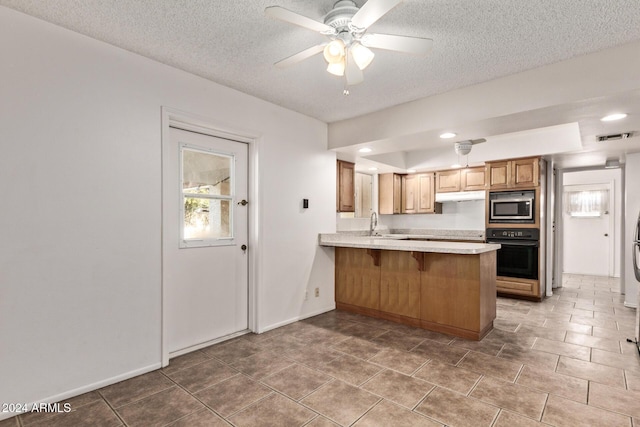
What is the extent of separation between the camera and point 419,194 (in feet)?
20.6

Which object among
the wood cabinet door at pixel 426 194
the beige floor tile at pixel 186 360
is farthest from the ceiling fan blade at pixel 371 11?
the wood cabinet door at pixel 426 194

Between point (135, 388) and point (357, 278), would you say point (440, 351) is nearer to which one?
point (357, 278)

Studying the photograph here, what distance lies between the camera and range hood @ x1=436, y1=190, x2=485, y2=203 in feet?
18.1

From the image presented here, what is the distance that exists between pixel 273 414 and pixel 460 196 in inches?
189

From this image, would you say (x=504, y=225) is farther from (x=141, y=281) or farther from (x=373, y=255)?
(x=141, y=281)

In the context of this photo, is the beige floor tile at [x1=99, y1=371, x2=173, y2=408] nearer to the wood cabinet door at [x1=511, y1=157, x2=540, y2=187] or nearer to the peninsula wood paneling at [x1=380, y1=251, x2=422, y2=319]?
the peninsula wood paneling at [x1=380, y1=251, x2=422, y2=319]

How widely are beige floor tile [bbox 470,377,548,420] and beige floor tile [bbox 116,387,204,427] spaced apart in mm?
1938

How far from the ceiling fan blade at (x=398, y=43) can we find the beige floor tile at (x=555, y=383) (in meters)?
2.46

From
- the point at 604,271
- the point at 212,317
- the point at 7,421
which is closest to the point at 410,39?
the point at 212,317

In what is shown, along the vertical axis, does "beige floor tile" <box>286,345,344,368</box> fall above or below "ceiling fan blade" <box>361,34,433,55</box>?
below

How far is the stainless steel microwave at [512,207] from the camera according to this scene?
4.88 metres

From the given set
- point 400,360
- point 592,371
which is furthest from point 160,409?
point 592,371

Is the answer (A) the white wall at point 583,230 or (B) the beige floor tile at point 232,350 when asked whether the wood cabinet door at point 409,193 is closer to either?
(A) the white wall at point 583,230

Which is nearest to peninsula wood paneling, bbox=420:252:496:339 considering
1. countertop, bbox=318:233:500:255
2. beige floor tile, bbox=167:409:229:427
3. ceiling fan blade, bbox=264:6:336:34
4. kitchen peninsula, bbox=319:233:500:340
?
kitchen peninsula, bbox=319:233:500:340
